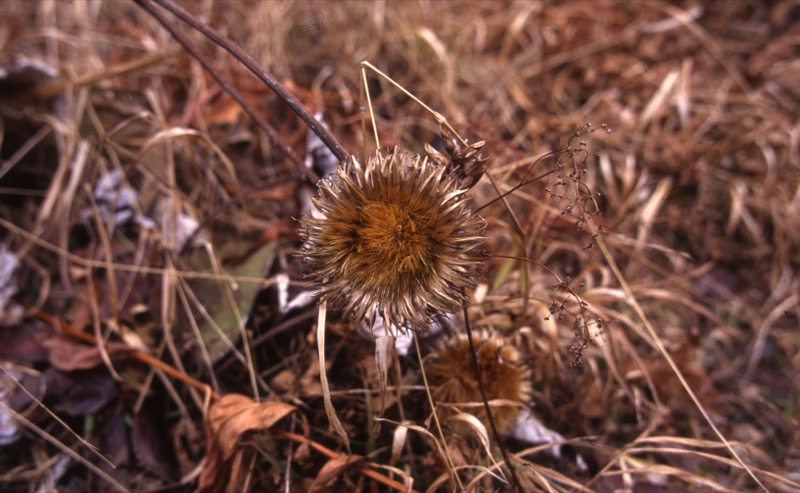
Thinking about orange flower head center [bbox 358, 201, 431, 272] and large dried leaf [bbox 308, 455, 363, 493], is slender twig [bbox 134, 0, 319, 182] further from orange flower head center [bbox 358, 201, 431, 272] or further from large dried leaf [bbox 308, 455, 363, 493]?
large dried leaf [bbox 308, 455, 363, 493]

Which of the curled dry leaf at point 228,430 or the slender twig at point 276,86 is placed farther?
the curled dry leaf at point 228,430

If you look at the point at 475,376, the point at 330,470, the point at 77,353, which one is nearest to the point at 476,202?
the point at 475,376

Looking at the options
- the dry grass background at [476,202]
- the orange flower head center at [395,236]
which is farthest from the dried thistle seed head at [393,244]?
the dry grass background at [476,202]

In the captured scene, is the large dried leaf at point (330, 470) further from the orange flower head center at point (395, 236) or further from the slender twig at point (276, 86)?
the slender twig at point (276, 86)

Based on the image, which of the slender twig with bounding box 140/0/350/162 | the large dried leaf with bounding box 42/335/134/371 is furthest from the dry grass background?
the slender twig with bounding box 140/0/350/162

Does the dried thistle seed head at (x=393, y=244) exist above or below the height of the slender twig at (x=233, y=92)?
below

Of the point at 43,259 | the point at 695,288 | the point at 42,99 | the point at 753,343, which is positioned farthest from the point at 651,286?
the point at 42,99

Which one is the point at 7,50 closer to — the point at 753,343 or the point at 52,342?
the point at 52,342
